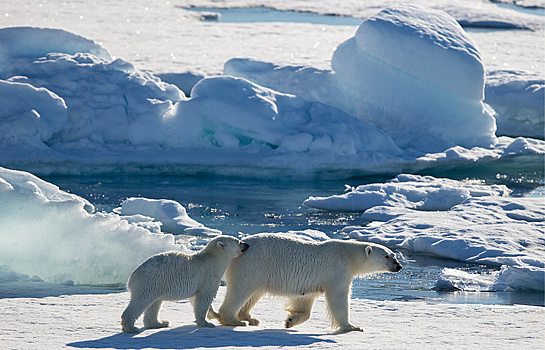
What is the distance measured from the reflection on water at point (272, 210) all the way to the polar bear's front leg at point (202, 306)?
2358 mm

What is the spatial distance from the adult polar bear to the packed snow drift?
711 centimetres

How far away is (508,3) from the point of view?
115 feet

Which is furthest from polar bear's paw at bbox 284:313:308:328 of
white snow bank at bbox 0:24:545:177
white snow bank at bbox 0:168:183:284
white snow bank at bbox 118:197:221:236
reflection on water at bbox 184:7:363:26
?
reflection on water at bbox 184:7:363:26

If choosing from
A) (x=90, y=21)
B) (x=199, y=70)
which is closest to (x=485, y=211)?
(x=199, y=70)

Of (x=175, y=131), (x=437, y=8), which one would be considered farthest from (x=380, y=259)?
(x=437, y=8)

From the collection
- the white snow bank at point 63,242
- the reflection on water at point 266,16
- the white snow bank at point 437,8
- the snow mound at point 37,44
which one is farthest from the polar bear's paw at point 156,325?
the white snow bank at point 437,8

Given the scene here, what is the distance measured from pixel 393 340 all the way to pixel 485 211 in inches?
233

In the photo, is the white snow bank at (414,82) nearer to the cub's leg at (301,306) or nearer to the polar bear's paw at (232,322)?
the cub's leg at (301,306)

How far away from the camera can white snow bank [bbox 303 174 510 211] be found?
11.0 m

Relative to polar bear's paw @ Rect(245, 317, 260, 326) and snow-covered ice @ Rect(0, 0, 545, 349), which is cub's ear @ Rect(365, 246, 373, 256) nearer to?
snow-covered ice @ Rect(0, 0, 545, 349)

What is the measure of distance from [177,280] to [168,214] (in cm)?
479

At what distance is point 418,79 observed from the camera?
1444 cm

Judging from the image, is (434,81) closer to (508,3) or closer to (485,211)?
(485,211)

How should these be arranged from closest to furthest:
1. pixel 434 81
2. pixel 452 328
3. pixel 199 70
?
pixel 452 328 → pixel 434 81 → pixel 199 70
